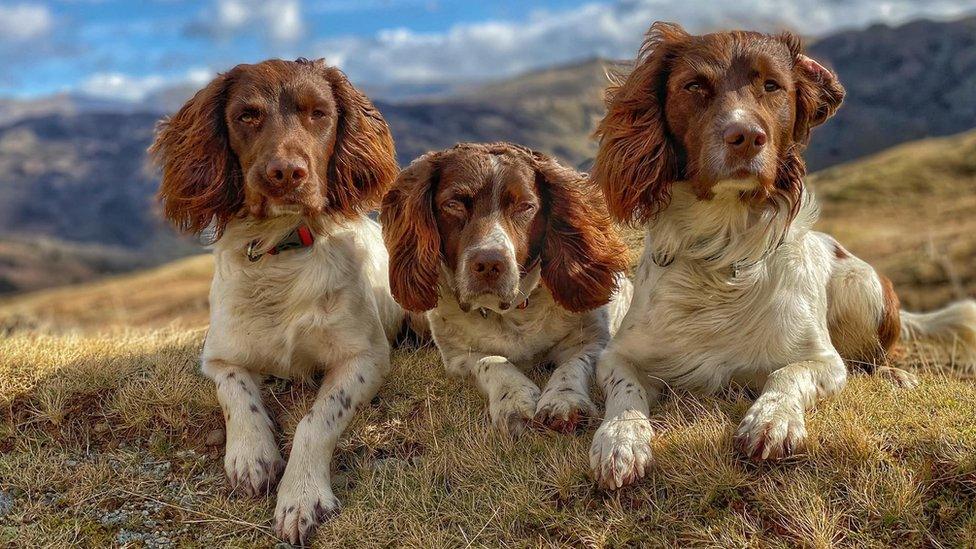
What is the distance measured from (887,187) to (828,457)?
57.0 meters

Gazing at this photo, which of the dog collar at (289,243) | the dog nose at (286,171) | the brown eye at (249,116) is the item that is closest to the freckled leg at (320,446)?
the dog collar at (289,243)

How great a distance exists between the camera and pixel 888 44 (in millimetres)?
148875

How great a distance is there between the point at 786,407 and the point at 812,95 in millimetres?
1466

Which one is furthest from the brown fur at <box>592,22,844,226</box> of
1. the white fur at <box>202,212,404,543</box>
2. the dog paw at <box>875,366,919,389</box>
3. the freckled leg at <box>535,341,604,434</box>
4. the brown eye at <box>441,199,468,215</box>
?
the white fur at <box>202,212,404,543</box>

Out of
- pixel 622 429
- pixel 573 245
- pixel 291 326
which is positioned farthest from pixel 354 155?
pixel 622 429

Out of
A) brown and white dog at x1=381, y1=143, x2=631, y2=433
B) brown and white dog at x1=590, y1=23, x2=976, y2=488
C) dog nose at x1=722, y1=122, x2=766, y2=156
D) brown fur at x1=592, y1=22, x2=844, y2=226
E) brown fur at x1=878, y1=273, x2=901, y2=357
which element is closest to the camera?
dog nose at x1=722, y1=122, x2=766, y2=156

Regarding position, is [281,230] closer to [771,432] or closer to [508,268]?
[508,268]

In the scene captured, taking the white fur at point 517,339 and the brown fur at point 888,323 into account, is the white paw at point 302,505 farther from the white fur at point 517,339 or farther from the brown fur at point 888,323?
the brown fur at point 888,323

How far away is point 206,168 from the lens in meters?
4.66

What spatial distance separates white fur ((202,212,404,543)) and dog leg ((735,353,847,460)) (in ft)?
6.76

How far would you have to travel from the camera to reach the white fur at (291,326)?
467 centimetres

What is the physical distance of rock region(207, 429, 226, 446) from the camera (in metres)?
4.84

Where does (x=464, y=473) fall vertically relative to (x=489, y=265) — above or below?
below

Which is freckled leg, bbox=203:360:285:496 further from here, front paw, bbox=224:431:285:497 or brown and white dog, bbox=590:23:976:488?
brown and white dog, bbox=590:23:976:488
